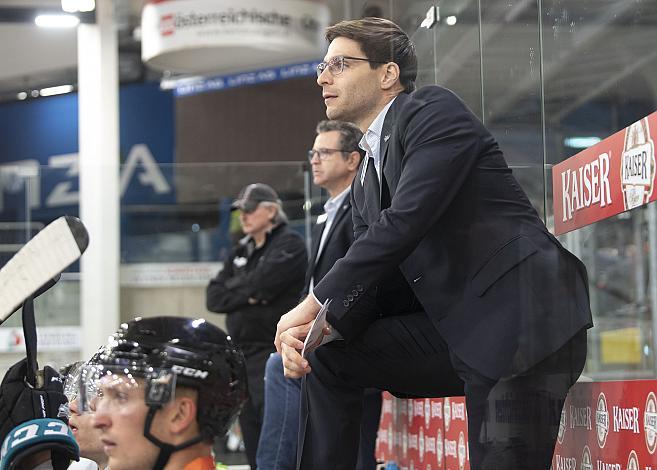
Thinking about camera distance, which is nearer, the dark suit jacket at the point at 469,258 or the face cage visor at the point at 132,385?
the face cage visor at the point at 132,385

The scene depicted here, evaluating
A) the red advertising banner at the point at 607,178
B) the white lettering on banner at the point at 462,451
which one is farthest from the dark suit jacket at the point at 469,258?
the white lettering on banner at the point at 462,451

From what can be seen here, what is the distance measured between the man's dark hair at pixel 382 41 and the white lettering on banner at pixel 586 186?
434mm

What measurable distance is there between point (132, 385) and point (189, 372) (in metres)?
0.10

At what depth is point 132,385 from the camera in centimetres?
194

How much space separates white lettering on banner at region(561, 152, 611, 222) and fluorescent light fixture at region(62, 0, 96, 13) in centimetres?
685

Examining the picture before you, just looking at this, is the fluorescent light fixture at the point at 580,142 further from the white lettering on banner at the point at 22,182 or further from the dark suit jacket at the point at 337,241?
the white lettering on banner at the point at 22,182

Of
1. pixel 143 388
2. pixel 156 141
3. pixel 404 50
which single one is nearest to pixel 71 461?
pixel 143 388

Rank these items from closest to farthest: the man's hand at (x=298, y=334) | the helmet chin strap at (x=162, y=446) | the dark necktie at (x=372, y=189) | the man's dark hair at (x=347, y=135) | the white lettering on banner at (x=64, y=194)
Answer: the helmet chin strap at (x=162, y=446), the man's hand at (x=298, y=334), the dark necktie at (x=372, y=189), the man's dark hair at (x=347, y=135), the white lettering on banner at (x=64, y=194)

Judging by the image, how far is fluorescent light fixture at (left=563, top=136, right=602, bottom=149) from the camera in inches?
99.7

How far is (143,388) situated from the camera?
1932 mm

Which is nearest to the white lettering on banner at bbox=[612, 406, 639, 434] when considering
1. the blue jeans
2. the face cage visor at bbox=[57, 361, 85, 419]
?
the face cage visor at bbox=[57, 361, 85, 419]

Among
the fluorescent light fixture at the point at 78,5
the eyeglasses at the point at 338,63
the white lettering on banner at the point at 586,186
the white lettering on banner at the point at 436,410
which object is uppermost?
the fluorescent light fixture at the point at 78,5

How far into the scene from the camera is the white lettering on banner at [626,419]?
2.31 metres

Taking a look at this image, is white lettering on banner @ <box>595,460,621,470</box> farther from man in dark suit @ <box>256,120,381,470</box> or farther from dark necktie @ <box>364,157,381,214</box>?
man in dark suit @ <box>256,120,381,470</box>
